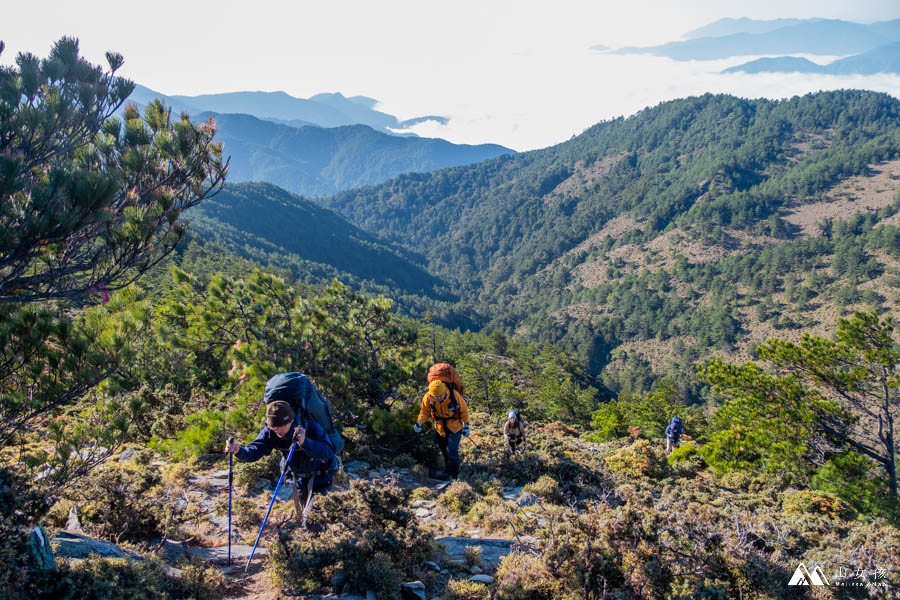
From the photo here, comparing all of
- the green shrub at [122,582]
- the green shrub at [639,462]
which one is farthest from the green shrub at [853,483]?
the green shrub at [122,582]

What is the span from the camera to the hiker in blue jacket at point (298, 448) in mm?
4020

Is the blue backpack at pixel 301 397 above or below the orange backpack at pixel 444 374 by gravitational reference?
above

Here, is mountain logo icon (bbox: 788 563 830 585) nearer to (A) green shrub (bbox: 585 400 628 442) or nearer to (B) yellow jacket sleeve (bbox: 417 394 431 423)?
(B) yellow jacket sleeve (bbox: 417 394 431 423)

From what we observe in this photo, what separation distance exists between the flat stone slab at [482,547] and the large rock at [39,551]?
3373mm

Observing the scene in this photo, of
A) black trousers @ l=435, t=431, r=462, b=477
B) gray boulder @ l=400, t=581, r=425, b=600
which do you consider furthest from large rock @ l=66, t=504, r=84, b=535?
black trousers @ l=435, t=431, r=462, b=477

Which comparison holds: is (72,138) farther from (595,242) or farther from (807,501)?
(595,242)

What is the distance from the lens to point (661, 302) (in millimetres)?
123938

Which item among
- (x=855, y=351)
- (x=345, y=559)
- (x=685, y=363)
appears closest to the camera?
(x=345, y=559)

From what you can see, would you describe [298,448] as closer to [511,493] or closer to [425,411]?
[425,411]

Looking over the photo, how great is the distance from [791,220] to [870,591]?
18347 cm

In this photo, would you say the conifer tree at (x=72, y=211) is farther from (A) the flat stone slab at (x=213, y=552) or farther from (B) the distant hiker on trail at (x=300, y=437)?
(A) the flat stone slab at (x=213, y=552)

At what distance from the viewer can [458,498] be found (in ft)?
21.6

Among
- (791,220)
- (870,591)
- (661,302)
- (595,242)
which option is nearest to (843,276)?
(661,302)

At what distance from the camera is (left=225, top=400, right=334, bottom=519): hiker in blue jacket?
402 cm
